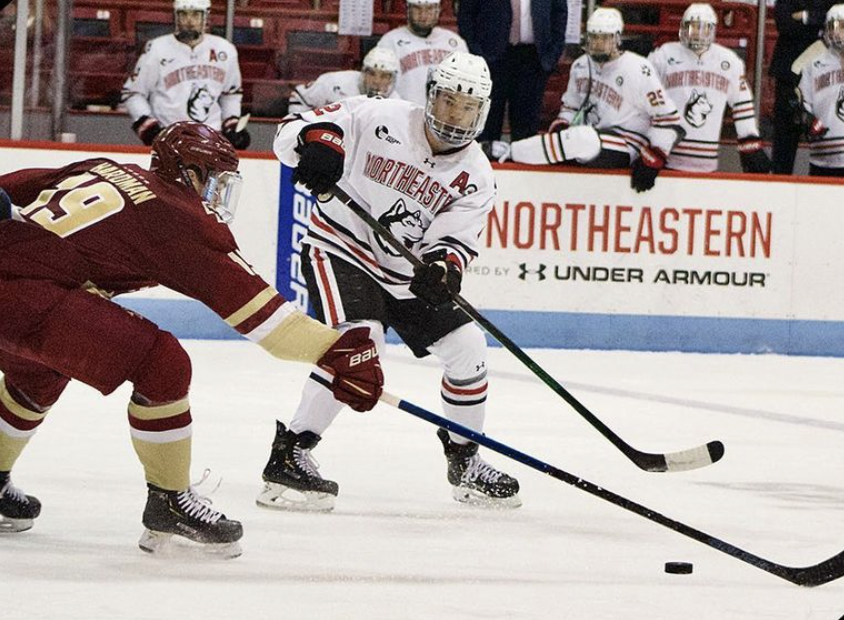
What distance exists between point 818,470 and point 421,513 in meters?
1.32

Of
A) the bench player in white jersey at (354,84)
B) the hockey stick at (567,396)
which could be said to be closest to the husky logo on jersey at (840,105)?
the bench player in white jersey at (354,84)

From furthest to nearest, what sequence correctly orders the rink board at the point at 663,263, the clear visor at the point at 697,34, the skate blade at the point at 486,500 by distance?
the clear visor at the point at 697,34
the rink board at the point at 663,263
the skate blade at the point at 486,500

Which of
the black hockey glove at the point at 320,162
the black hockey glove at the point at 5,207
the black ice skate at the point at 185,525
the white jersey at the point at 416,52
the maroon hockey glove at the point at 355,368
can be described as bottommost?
the black ice skate at the point at 185,525

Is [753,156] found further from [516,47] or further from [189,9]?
[189,9]

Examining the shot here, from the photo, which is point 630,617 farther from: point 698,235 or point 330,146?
point 698,235

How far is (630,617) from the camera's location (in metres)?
2.72

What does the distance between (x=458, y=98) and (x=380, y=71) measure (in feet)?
11.3

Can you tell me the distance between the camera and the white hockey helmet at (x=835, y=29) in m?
7.44

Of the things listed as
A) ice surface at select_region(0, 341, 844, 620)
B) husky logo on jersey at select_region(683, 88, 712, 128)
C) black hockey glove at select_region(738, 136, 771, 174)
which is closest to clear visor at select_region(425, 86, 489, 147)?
ice surface at select_region(0, 341, 844, 620)

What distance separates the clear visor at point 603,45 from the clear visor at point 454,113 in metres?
3.67

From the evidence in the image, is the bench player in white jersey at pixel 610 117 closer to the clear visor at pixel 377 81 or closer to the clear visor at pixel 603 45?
the clear visor at pixel 603 45

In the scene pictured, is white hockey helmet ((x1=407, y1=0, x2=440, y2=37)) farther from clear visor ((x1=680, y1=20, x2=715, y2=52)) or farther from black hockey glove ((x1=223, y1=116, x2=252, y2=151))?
clear visor ((x1=680, y1=20, x2=715, y2=52))

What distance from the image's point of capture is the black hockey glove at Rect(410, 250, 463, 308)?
3.53 meters

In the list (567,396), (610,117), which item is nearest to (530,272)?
(610,117)
